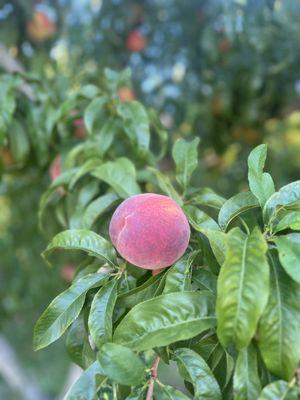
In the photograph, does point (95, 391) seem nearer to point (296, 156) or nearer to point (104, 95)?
point (104, 95)

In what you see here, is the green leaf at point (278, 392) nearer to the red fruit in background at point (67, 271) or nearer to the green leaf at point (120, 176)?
the green leaf at point (120, 176)

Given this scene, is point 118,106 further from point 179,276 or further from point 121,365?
point 121,365

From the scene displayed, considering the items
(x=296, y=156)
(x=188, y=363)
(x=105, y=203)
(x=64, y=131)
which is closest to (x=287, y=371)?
(x=188, y=363)

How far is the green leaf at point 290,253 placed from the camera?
2.08ft

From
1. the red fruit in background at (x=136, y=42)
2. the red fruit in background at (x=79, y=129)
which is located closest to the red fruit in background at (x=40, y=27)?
the red fruit in background at (x=136, y=42)

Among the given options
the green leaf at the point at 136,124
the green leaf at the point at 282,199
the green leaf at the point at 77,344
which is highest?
the green leaf at the point at 136,124

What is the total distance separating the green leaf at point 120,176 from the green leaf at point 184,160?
0.10 m

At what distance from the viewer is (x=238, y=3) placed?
1.55 m

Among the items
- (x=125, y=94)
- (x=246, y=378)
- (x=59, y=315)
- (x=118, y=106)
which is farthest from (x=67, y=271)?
(x=246, y=378)

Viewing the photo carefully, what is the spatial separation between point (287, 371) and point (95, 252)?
39 centimetres

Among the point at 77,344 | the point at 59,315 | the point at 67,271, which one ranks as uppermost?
the point at 59,315

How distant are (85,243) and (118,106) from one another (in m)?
0.59

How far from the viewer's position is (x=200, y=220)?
855 mm

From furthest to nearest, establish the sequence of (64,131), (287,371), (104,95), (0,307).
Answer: (0,307)
(64,131)
(104,95)
(287,371)
